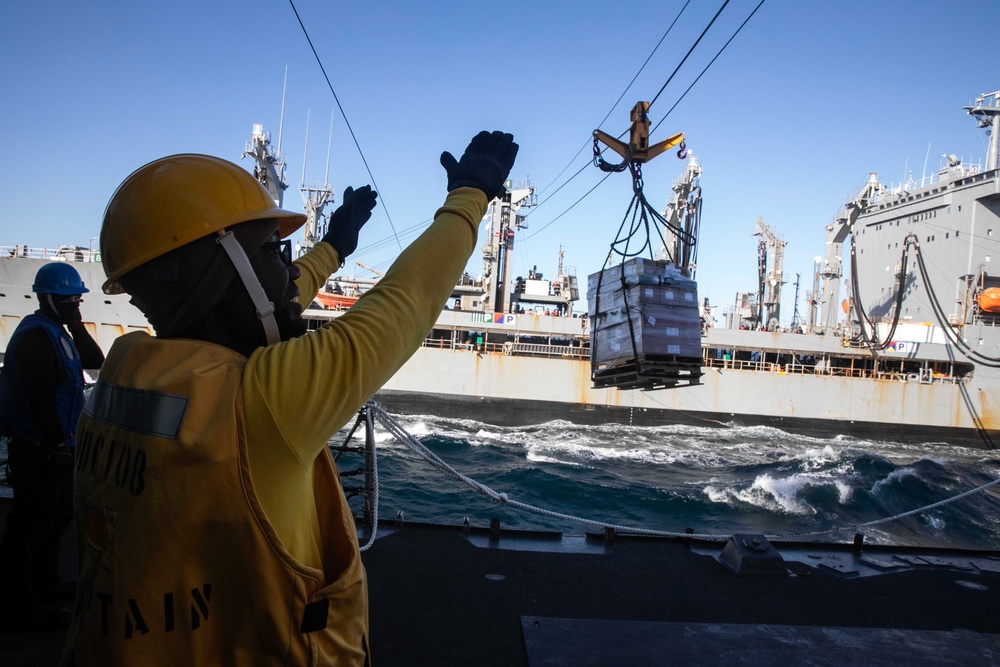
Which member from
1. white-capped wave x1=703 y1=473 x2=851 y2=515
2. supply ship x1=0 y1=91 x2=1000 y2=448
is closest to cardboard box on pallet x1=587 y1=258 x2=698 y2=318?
white-capped wave x1=703 y1=473 x2=851 y2=515

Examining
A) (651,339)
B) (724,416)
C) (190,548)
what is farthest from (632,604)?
(724,416)

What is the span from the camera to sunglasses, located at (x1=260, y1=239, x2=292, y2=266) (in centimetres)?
125

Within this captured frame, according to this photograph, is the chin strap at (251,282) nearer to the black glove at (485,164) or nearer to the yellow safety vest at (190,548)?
the yellow safety vest at (190,548)

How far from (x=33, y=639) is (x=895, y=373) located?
30.1 m

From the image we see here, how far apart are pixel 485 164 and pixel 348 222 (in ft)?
2.47

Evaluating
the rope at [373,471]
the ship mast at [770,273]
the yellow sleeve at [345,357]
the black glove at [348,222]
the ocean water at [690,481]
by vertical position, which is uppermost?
the ship mast at [770,273]

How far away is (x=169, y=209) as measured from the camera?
3.83ft

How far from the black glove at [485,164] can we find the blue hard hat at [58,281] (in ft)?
8.85

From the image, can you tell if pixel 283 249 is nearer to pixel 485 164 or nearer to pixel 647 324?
pixel 485 164

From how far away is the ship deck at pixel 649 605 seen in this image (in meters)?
3.11

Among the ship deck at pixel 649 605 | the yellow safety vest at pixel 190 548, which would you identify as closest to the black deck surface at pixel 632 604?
the ship deck at pixel 649 605

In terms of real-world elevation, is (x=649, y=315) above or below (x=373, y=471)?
above

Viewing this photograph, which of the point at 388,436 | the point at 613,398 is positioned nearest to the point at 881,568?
the point at 388,436

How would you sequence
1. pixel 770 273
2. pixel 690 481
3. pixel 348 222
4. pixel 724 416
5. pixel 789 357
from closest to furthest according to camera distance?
pixel 348 222, pixel 690 481, pixel 724 416, pixel 789 357, pixel 770 273
